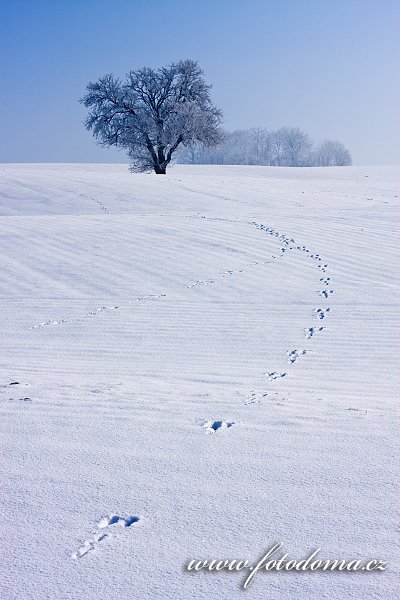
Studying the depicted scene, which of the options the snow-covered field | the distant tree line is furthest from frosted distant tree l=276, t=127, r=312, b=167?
the snow-covered field

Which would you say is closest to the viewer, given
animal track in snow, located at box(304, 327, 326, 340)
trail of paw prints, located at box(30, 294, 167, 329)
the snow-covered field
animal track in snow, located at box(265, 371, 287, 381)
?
the snow-covered field

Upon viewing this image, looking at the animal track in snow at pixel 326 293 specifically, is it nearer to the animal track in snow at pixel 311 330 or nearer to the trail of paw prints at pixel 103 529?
the animal track in snow at pixel 311 330

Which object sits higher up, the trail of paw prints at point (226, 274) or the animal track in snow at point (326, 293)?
the trail of paw prints at point (226, 274)

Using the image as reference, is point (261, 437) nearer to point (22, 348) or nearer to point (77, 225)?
point (22, 348)

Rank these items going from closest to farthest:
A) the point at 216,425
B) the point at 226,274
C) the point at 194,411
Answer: the point at 216,425, the point at 194,411, the point at 226,274

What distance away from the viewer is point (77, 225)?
1409cm

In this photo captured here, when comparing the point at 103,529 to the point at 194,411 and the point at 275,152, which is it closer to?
the point at 194,411

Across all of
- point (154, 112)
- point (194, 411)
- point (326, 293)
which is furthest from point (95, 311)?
point (154, 112)

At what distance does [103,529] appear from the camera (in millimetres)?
2693

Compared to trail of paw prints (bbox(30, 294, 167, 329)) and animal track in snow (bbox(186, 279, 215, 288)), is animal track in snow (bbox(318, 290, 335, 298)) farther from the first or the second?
trail of paw prints (bbox(30, 294, 167, 329))

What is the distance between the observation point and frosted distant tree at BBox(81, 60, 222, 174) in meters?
35.5

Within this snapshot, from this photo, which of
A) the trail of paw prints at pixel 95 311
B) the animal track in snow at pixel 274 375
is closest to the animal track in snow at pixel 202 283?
the trail of paw prints at pixel 95 311

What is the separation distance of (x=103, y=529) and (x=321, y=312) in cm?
583

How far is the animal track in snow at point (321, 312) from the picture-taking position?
26.0 ft
